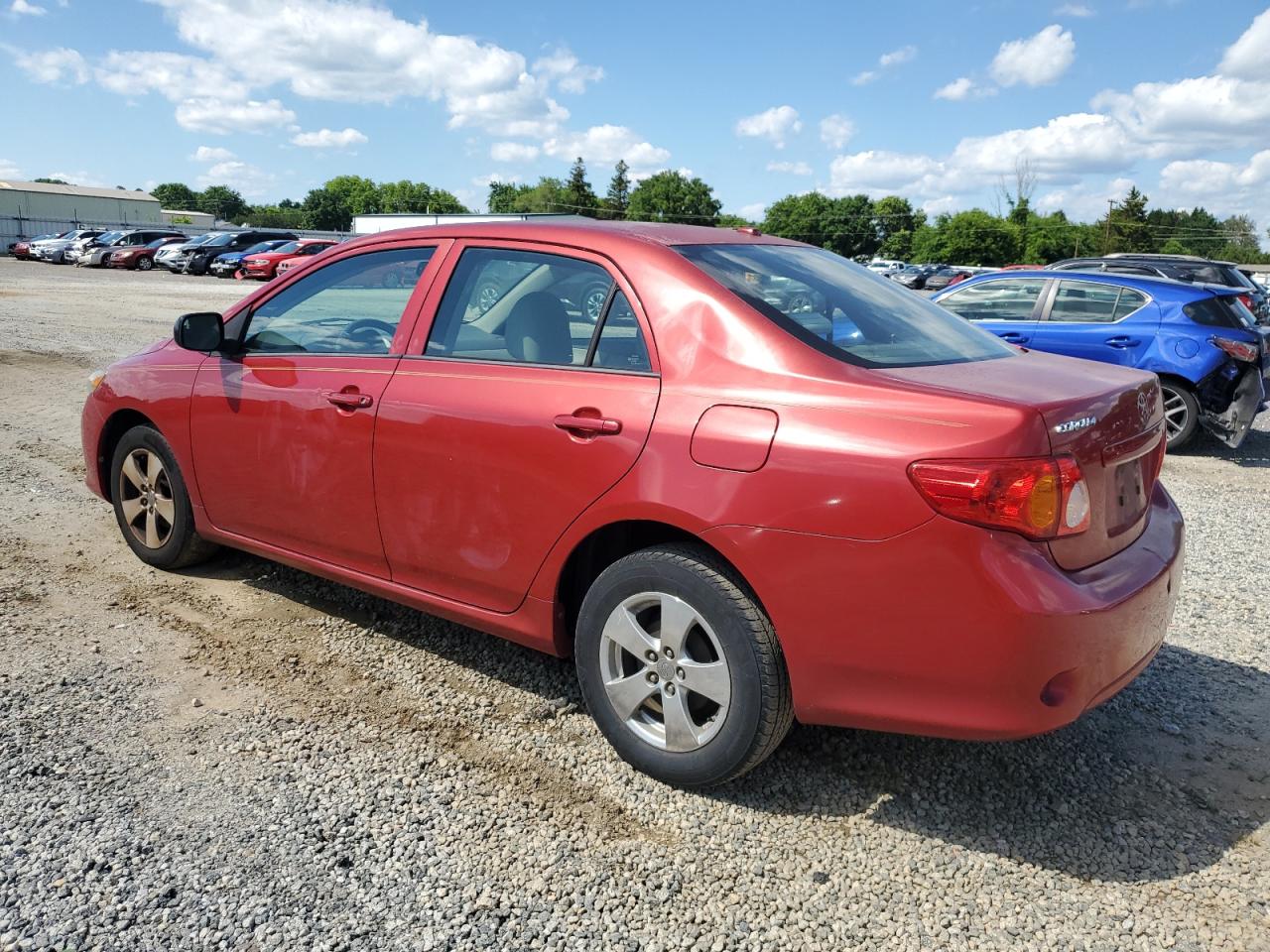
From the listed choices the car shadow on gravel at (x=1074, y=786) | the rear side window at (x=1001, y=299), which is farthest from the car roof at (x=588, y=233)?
the rear side window at (x=1001, y=299)

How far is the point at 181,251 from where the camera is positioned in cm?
3891

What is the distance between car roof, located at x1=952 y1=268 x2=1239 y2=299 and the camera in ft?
29.9

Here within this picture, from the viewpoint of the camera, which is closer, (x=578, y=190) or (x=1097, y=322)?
(x=1097, y=322)

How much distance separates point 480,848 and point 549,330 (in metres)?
1.68

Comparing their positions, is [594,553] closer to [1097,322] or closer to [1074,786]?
[1074,786]

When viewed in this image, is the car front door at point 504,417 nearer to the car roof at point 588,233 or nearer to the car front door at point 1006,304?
the car roof at point 588,233

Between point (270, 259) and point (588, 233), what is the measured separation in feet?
110

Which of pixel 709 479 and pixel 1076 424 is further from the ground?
pixel 1076 424

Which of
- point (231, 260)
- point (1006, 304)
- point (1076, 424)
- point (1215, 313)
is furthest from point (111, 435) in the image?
point (231, 260)

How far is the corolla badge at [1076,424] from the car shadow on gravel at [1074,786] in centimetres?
124

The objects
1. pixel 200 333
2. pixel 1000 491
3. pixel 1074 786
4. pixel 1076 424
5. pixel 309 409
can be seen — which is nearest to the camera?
pixel 1000 491

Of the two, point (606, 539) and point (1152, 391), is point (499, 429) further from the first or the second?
point (1152, 391)

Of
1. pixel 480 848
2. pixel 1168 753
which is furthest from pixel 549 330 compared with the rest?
pixel 1168 753

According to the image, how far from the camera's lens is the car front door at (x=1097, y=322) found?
30.1 feet
